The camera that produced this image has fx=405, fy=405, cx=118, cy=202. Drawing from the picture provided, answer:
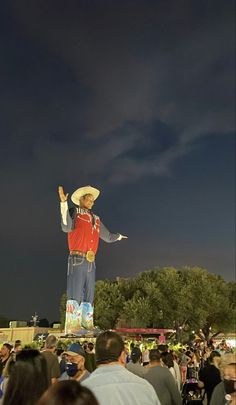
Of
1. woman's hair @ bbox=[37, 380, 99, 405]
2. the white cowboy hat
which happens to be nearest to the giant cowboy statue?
the white cowboy hat

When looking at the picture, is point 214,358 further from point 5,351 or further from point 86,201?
point 86,201

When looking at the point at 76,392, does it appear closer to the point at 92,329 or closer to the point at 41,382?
the point at 41,382

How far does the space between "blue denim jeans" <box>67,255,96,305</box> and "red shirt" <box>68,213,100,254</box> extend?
560 mm

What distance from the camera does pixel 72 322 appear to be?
64.3 feet

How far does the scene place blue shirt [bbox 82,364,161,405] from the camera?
8.83 ft

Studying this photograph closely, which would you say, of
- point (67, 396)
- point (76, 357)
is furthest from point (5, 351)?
point (67, 396)

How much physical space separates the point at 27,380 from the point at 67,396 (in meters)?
1.25

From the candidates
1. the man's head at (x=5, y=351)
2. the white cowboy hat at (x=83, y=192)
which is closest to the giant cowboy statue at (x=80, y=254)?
the white cowboy hat at (x=83, y=192)

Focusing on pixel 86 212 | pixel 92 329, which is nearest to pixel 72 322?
pixel 92 329

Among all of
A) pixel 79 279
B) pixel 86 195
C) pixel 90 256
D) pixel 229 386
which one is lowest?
pixel 229 386

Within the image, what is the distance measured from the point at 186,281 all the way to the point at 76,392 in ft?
161

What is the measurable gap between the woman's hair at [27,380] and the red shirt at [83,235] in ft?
57.3

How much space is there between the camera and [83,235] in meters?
20.5

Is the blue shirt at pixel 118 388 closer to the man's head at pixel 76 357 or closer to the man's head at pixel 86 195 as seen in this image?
the man's head at pixel 76 357
